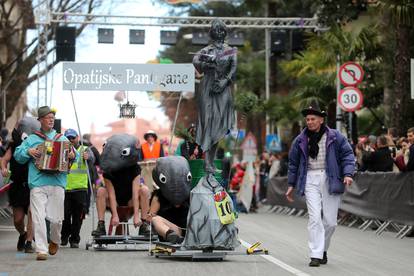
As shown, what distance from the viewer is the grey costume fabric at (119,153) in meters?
15.1

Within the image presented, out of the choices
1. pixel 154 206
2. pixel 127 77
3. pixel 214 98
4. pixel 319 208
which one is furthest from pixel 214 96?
pixel 127 77

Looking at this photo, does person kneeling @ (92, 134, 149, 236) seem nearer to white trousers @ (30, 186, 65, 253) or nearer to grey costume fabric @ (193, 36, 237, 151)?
white trousers @ (30, 186, 65, 253)

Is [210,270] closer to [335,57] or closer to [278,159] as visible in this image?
[335,57]

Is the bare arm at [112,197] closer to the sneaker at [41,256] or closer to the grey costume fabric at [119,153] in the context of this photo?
the grey costume fabric at [119,153]

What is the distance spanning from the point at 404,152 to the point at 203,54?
27.3ft

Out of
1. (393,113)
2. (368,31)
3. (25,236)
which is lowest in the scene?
(25,236)

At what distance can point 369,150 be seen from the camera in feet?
79.2

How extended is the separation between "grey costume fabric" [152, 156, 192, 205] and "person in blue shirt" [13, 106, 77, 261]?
1.24 metres

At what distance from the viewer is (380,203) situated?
70.4 feet

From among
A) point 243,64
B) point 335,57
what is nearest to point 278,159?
point 335,57

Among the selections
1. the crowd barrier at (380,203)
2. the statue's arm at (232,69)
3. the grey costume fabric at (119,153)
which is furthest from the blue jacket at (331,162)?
the crowd barrier at (380,203)

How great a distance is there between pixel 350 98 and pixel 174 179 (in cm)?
1305

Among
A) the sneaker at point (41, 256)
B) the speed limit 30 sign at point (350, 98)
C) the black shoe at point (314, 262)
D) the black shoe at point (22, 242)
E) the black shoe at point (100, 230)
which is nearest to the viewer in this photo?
the black shoe at point (314, 262)

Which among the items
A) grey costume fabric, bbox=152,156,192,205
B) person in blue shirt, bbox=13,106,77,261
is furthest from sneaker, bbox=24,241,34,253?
grey costume fabric, bbox=152,156,192,205
